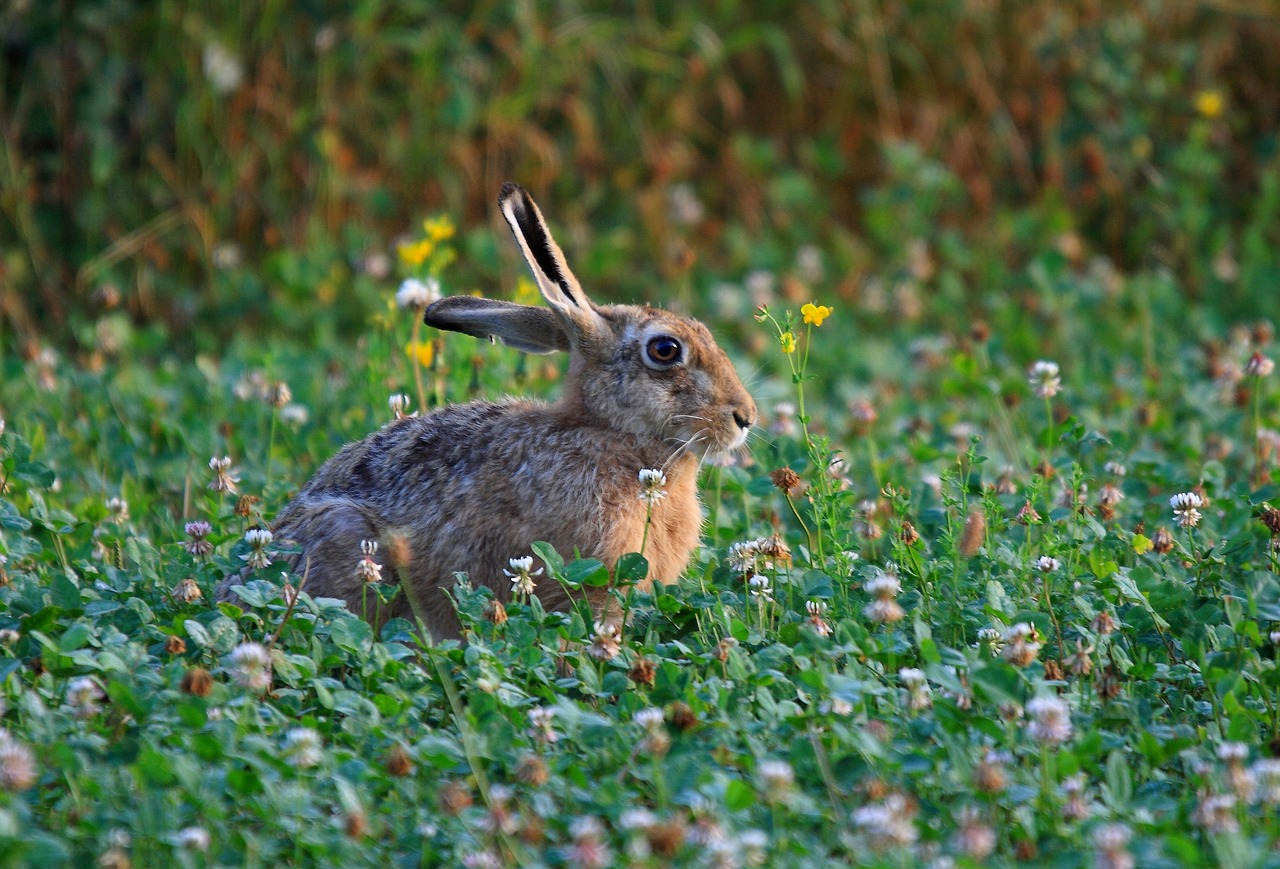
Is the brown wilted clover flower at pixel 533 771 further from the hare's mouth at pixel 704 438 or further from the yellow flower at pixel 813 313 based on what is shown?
the yellow flower at pixel 813 313

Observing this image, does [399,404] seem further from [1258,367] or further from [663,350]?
[1258,367]

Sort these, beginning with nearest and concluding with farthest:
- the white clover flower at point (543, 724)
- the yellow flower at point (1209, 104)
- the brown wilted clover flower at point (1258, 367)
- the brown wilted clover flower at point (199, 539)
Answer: the white clover flower at point (543, 724) → the brown wilted clover flower at point (199, 539) → the brown wilted clover flower at point (1258, 367) → the yellow flower at point (1209, 104)

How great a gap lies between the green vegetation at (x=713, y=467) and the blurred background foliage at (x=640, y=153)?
33 mm

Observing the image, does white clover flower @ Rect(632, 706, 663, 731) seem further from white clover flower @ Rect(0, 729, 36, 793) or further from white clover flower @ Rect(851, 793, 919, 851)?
white clover flower @ Rect(0, 729, 36, 793)

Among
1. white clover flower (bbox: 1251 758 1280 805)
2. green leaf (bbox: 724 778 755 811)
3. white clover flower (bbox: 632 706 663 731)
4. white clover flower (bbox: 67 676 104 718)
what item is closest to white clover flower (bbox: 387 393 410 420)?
white clover flower (bbox: 67 676 104 718)

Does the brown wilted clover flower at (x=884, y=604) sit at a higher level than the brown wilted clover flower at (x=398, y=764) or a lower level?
higher

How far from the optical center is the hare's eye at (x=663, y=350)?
17.2 feet

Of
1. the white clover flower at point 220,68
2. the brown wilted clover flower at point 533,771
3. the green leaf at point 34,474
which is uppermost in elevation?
the white clover flower at point 220,68

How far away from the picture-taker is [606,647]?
4.16 m

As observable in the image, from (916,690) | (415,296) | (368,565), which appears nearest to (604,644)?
(368,565)

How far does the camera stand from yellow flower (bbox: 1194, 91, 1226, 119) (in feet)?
31.4

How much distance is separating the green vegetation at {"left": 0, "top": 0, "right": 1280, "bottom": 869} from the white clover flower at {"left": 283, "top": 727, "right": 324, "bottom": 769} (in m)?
0.04

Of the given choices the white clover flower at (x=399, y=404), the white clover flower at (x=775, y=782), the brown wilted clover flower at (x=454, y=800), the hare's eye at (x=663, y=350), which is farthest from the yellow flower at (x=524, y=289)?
the white clover flower at (x=775, y=782)

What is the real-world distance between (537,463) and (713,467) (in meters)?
1.07
